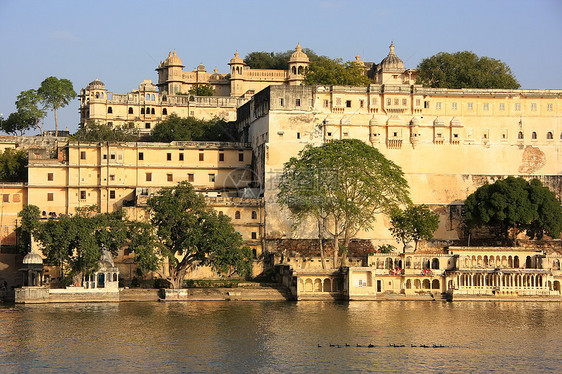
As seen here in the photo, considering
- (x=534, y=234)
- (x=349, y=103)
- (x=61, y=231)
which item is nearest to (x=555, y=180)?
(x=534, y=234)

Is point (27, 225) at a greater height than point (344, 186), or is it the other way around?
point (344, 186)

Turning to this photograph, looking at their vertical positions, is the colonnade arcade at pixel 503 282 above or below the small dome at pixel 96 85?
below

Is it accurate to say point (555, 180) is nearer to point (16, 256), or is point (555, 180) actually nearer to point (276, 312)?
point (276, 312)

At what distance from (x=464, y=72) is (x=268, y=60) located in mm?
29048

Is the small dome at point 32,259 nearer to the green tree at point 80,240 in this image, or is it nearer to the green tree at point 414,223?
the green tree at point 80,240

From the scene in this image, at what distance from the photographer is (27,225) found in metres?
61.1

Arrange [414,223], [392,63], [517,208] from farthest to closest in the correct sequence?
[392,63], [517,208], [414,223]

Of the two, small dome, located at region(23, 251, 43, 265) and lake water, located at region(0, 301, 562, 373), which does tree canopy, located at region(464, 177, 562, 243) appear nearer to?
lake water, located at region(0, 301, 562, 373)

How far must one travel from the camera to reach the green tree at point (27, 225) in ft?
199

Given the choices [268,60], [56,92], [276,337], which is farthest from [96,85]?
[276,337]

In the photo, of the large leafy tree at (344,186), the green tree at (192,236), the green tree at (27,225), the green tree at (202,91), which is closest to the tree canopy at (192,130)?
the green tree at (202,91)

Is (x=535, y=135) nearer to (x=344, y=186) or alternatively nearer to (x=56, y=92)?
(x=344, y=186)

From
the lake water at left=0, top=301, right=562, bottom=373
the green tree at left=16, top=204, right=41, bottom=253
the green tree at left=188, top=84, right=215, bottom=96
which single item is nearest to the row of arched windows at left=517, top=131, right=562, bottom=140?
the lake water at left=0, top=301, right=562, bottom=373

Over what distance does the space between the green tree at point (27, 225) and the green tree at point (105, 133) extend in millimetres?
12441
